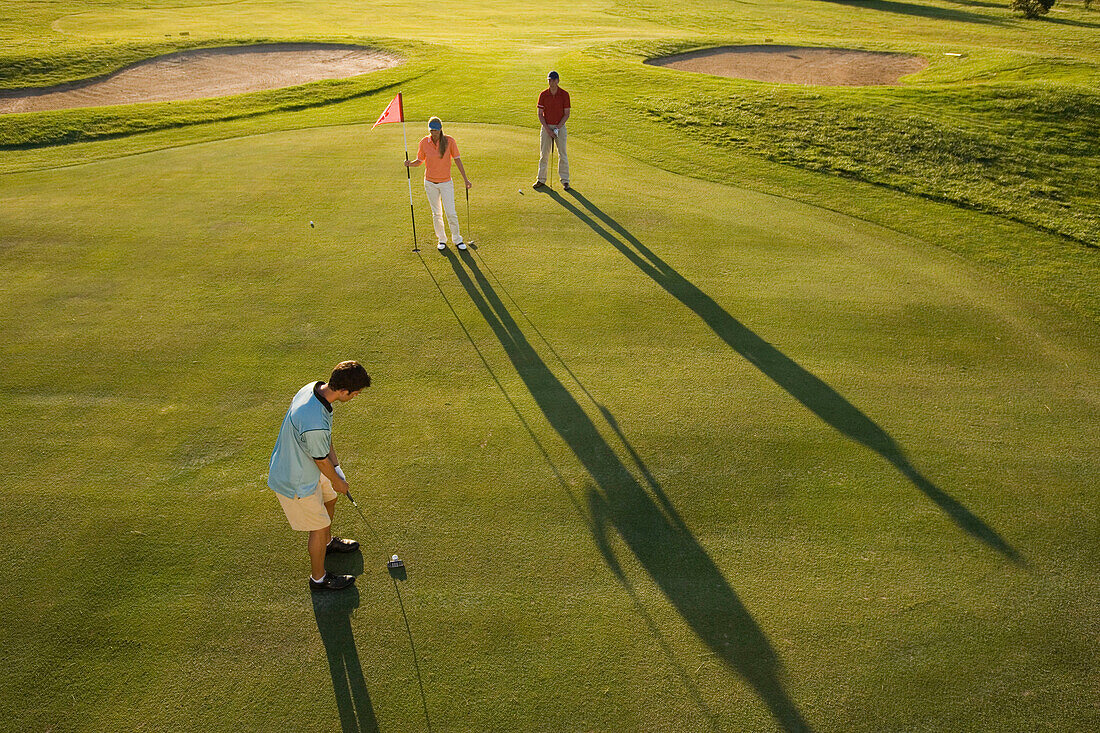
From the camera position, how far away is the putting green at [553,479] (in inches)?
196

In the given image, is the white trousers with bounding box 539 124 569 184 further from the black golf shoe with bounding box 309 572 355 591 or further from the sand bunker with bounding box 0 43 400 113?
the sand bunker with bounding box 0 43 400 113

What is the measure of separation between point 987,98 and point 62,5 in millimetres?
42273

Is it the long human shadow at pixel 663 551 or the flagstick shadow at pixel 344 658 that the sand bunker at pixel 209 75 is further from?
the flagstick shadow at pixel 344 658

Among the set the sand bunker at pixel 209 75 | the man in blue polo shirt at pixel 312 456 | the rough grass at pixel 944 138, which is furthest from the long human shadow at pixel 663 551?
the sand bunker at pixel 209 75

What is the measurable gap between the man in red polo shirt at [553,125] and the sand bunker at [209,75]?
12447mm

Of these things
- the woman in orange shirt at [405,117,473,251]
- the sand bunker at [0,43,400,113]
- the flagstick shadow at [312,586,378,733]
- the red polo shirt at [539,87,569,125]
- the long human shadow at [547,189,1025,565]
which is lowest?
the flagstick shadow at [312,586,378,733]

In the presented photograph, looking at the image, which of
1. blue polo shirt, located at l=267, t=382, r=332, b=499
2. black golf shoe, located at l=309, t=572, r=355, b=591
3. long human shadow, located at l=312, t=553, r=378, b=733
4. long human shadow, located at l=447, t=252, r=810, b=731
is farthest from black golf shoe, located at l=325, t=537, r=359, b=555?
long human shadow, located at l=447, t=252, r=810, b=731

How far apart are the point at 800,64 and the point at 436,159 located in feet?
60.8

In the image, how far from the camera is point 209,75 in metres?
22.4

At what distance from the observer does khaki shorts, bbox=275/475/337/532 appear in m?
5.29

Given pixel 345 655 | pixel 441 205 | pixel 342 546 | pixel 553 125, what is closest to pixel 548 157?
pixel 553 125

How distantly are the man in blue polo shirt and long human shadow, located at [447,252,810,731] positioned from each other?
7.78 feet

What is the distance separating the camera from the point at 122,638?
5262 mm

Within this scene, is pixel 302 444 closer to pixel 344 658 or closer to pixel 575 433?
pixel 344 658
